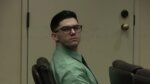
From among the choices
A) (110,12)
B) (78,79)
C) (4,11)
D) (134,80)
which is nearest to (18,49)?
(4,11)

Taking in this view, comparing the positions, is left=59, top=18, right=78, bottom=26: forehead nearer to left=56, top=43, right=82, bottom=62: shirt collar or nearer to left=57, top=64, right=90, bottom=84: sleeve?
left=56, top=43, right=82, bottom=62: shirt collar

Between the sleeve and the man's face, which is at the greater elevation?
the man's face

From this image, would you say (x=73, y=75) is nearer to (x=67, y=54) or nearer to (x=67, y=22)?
(x=67, y=54)

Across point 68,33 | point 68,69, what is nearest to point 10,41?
point 68,33

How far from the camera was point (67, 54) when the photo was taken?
1.82m

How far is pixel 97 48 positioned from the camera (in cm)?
324

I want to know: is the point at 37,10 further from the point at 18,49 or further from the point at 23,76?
the point at 23,76

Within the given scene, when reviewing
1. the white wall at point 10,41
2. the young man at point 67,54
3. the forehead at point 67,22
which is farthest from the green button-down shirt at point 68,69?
the white wall at point 10,41

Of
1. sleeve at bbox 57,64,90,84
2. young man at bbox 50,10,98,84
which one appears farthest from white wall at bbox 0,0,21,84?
sleeve at bbox 57,64,90,84

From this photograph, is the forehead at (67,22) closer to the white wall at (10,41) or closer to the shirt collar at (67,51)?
the shirt collar at (67,51)

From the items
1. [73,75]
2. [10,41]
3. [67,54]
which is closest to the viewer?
[73,75]

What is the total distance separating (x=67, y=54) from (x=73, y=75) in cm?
24

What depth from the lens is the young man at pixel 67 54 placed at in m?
1.65

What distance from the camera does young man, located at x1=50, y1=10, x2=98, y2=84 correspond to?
165 centimetres
